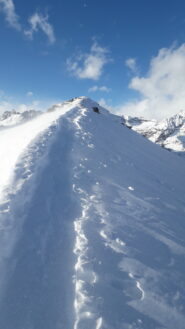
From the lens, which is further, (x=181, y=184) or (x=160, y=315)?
(x=181, y=184)

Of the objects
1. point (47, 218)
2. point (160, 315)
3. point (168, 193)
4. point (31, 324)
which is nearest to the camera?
point (31, 324)

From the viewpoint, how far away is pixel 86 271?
7.71 metres

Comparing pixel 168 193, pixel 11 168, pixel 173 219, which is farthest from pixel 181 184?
pixel 11 168

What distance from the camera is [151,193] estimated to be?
47.8 feet

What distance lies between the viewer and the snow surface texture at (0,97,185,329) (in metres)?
6.57

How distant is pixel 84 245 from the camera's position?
8.81m

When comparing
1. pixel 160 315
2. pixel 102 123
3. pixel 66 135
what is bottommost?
pixel 160 315

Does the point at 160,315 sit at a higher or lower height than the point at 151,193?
lower

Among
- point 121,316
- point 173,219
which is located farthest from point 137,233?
point 121,316

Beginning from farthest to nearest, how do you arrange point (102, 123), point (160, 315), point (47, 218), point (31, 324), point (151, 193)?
point (102, 123)
point (151, 193)
point (47, 218)
point (160, 315)
point (31, 324)

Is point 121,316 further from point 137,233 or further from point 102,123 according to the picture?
point 102,123

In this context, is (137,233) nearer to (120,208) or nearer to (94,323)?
(120,208)

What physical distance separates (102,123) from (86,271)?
71.7 ft

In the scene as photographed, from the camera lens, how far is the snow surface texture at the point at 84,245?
21.6ft
